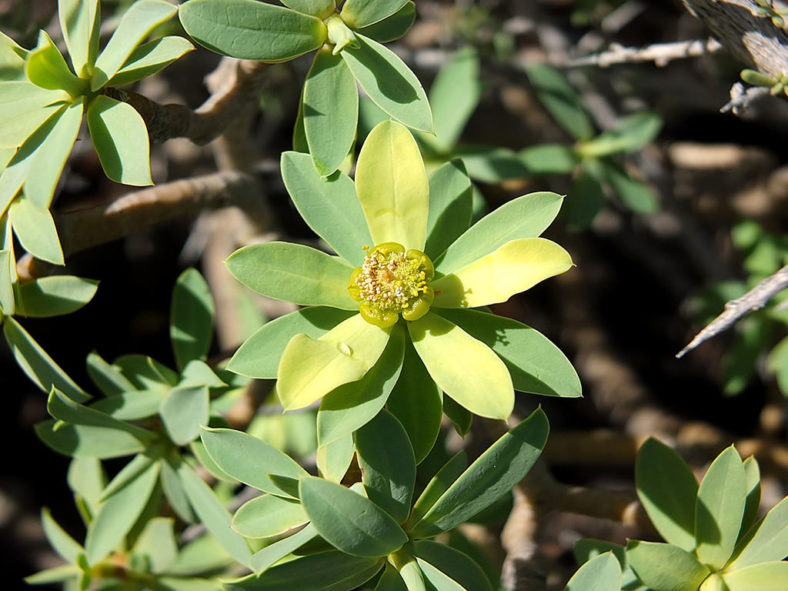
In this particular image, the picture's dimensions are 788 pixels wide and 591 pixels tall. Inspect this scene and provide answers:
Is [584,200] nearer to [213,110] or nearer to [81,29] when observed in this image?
[213,110]

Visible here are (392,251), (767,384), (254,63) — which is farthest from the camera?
(767,384)

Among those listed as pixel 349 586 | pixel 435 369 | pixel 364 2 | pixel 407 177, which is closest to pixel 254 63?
pixel 364 2

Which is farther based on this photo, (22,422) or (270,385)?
(22,422)

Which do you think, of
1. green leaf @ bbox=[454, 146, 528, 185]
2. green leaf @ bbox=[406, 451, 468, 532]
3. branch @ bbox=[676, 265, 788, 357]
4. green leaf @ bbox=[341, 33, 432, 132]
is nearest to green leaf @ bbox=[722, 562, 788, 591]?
branch @ bbox=[676, 265, 788, 357]

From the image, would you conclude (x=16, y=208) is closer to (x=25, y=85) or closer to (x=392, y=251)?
(x=25, y=85)

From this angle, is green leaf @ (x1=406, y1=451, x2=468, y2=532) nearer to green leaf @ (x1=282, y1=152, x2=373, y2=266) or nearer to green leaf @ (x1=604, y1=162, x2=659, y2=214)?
green leaf @ (x1=282, y1=152, x2=373, y2=266)

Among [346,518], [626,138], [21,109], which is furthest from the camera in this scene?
[626,138]

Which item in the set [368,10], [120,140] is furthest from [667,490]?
[120,140]
